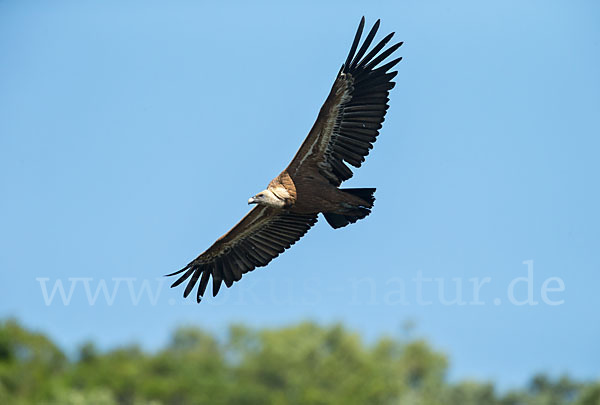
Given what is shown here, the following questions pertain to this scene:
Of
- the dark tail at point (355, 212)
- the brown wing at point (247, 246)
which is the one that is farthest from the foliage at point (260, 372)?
the dark tail at point (355, 212)

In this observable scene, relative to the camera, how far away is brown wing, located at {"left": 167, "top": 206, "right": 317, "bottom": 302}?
17547 mm

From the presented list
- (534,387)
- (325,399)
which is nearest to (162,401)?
(325,399)

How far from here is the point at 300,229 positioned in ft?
58.0

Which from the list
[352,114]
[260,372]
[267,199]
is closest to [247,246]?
[267,199]

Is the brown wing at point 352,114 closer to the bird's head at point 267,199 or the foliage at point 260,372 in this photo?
the bird's head at point 267,199

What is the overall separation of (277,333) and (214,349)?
945 cm

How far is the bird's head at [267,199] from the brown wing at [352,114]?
0.56 m

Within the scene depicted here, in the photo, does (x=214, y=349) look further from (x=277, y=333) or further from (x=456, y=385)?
(x=456, y=385)

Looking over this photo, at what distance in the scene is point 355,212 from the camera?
15984 mm

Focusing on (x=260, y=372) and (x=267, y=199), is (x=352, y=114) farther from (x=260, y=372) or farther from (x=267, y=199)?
(x=260, y=372)

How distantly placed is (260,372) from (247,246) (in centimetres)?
5894

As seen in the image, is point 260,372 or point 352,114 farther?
point 260,372

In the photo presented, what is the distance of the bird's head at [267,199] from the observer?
15.6 meters

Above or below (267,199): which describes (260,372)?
above
